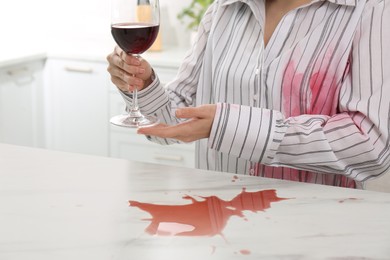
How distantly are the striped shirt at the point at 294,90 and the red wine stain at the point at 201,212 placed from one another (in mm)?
185

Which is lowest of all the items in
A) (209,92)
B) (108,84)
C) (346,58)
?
(108,84)

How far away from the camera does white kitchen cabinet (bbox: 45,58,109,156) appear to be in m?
3.13

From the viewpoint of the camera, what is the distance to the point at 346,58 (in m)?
1.33

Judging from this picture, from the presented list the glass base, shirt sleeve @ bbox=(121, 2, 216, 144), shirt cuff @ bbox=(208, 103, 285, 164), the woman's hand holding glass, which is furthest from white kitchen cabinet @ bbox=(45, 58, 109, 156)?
→ shirt cuff @ bbox=(208, 103, 285, 164)

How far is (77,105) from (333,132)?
2.14m

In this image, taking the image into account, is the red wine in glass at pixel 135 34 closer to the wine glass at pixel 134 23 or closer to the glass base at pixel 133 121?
the wine glass at pixel 134 23

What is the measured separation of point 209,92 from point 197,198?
54 cm

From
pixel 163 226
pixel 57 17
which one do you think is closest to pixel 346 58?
pixel 163 226

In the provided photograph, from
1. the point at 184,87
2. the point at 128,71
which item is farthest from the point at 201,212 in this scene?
the point at 184,87

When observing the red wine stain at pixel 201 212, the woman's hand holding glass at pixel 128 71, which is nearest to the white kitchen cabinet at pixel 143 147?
the woman's hand holding glass at pixel 128 71

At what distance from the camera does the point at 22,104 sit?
3180mm

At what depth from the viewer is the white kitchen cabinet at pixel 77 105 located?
3.13 meters

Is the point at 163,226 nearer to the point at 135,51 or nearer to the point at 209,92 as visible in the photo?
the point at 135,51

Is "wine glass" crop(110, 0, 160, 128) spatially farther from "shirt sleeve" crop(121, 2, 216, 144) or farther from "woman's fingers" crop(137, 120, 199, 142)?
"shirt sleeve" crop(121, 2, 216, 144)
